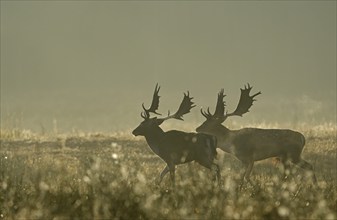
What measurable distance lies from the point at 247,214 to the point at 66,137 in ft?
68.3

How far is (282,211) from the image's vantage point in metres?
7.60

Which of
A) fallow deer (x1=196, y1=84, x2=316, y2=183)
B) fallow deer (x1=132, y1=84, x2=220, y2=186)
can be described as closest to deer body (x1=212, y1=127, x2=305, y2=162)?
fallow deer (x1=196, y1=84, x2=316, y2=183)

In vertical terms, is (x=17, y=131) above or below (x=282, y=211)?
above

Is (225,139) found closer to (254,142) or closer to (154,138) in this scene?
(254,142)

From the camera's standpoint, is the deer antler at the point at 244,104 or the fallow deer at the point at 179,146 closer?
the fallow deer at the point at 179,146

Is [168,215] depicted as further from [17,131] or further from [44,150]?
[17,131]

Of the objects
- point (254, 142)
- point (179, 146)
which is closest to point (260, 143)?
point (254, 142)

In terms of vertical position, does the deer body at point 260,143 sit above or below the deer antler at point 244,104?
below

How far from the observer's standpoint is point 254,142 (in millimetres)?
16047

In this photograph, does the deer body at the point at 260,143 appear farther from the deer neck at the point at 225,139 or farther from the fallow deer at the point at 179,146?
the fallow deer at the point at 179,146

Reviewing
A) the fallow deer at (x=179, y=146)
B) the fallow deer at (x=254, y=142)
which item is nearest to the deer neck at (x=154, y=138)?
the fallow deer at (x=179, y=146)

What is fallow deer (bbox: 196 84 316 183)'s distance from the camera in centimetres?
1598

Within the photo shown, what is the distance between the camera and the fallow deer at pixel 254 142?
1598 cm

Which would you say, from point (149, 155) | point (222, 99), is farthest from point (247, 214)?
point (149, 155)
